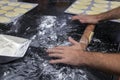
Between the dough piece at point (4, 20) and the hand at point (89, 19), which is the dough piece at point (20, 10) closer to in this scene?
the dough piece at point (4, 20)

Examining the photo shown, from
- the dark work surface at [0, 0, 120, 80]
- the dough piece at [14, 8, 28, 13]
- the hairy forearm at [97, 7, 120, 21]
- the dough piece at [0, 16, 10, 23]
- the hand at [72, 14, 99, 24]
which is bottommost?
the dark work surface at [0, 0, 120, 80]

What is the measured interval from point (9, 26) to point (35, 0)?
63 centimetres

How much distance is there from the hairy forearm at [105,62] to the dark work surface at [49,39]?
5cm

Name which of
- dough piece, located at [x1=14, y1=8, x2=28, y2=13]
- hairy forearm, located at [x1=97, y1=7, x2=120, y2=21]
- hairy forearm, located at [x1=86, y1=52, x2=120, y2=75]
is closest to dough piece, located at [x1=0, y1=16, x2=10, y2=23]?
dough piece, located at [x1=14, y1=8, x2=28, y2=13]

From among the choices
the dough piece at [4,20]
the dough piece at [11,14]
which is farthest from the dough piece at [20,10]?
the dough piece at [4,20]

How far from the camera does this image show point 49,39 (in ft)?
4.18

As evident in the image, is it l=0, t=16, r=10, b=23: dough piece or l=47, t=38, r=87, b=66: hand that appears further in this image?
l=0, t=16, r=10, b=23: dough piece

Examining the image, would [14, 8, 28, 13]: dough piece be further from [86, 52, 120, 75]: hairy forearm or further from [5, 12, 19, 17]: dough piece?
[86, 52, 120, 75]: hairy forearm

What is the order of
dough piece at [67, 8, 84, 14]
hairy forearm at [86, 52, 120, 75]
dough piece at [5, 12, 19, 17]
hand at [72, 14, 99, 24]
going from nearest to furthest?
1. hairy forearm at [86, 52, 120, 75]
2. hand at [72, 14, 99, 24]
3. dough piece at [5, 12, 19, 17]
4. dough piece at [67, 8, 84, 14]

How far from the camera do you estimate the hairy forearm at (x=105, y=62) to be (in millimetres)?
928

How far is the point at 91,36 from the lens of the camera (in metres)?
1.29

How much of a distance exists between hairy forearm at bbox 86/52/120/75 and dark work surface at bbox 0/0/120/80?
5cm

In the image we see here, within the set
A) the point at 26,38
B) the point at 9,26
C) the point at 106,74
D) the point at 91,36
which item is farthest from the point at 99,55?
the point at 9,26

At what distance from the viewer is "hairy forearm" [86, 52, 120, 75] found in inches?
36.5
